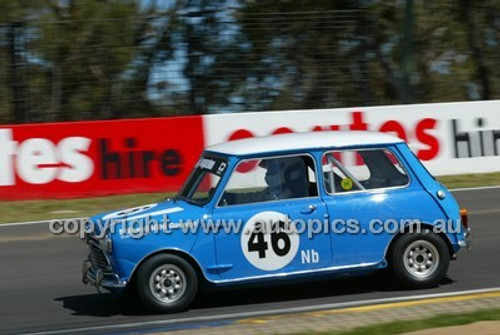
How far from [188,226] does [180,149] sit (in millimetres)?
8682

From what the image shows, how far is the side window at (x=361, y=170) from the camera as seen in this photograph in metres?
8.49

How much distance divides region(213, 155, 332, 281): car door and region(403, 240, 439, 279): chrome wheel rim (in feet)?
2.60

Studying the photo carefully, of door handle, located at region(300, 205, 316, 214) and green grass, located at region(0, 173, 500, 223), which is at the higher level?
green grass, located at region(0, 173, 500, 223)

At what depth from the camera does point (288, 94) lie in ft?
64.4

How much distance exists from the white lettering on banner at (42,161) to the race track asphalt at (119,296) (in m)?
4.77

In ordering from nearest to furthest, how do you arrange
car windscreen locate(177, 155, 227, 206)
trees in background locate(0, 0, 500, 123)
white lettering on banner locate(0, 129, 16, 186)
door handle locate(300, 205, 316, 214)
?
door handle locate(300, 205, 316, 214) < car windscreen locate(177, 155, 227, 206) < white lettering on banner locate(0, 129, 16, 186) < trees in background locate(0, 0, 500, 123)

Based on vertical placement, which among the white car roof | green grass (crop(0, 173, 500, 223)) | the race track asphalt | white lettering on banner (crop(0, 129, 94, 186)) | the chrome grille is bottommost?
the race track asphalt

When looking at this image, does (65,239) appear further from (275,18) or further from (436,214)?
(275,18)

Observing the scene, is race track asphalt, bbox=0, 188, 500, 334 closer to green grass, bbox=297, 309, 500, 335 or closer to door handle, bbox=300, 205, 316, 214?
door handle, bbox=300, 205, 316, 214

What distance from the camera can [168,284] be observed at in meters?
8.08

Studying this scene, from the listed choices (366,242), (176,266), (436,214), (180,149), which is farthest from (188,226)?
(180,149)

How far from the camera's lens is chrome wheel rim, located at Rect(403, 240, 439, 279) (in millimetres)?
8516

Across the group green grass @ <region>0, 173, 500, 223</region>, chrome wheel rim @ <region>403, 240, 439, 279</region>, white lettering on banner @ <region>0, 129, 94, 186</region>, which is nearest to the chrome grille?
chrome wheel rim @ <region>403, 240, 439, 279</region>

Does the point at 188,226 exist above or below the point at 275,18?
below
